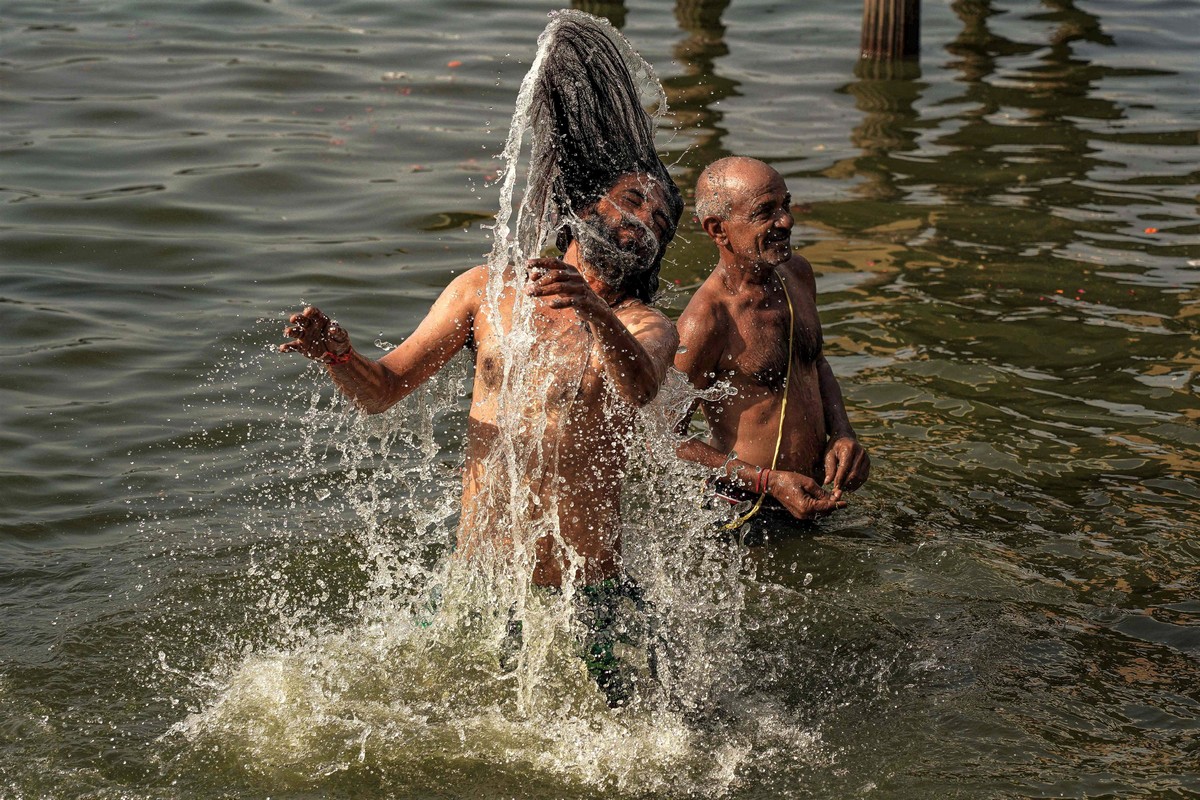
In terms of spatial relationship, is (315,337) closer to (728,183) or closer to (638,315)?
(638,315)

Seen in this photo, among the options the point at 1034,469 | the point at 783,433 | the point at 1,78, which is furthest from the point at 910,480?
the point at 1,78

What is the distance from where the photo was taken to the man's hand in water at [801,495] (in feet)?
16.0

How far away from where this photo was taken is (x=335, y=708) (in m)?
4.39

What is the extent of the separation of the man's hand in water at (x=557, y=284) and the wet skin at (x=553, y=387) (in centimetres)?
30

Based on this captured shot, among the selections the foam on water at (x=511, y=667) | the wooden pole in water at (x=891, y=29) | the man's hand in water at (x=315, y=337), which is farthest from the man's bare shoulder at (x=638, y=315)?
the wooden pole in water at (x=891, y=29)

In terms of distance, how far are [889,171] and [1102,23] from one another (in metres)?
4.72

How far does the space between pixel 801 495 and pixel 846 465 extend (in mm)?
208

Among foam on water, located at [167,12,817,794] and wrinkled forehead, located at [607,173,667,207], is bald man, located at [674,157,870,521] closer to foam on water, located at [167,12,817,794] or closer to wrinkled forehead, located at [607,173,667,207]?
foam on water, located at [167,12,817,794]

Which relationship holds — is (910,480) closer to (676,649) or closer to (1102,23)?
(676,649)

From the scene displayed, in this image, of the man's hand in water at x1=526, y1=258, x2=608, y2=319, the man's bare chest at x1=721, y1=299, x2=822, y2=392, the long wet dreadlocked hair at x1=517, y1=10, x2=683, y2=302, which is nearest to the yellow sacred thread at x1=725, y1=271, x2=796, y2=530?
the man's bare chest at x1=721, y1=299, x2=822, y2=392

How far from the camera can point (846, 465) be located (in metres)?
4.99

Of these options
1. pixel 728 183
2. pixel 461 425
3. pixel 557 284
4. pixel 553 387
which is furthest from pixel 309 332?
pixel 461 425

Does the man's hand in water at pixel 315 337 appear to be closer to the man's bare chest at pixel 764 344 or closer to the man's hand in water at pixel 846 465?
the man's bare chest at pixel 764 344

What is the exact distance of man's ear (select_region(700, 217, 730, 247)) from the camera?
5043 mm
